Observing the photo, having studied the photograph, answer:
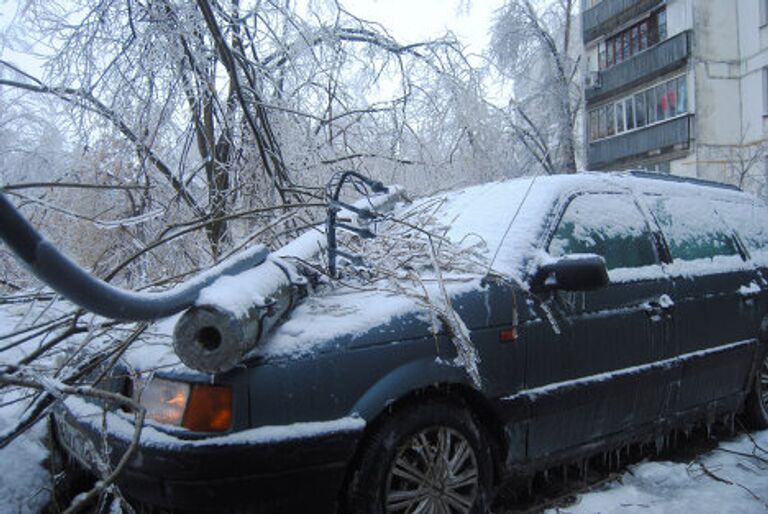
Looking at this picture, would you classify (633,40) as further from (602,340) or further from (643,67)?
(602,340)

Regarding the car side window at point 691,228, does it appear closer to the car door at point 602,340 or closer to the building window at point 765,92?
the car door at point 602,340

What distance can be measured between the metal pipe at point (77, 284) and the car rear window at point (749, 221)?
12.6 feet

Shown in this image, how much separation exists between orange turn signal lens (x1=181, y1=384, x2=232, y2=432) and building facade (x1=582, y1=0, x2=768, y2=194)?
19.6 m

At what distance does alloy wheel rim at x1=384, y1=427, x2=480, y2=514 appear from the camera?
2.32 meters

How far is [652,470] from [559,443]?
0.89 m

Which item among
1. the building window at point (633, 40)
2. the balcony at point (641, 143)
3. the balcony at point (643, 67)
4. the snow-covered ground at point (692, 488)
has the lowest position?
the snow-covered ground at point (692, 488)

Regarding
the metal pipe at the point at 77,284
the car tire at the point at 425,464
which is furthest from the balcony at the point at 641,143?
the metal pipe at the point at 77,284

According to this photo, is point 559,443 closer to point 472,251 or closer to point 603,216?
point 472,251

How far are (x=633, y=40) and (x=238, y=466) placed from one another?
2603 centimetres

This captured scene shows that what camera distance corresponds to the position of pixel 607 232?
130 inches

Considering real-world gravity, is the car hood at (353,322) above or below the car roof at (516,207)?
below

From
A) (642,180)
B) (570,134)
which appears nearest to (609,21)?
(570,134)

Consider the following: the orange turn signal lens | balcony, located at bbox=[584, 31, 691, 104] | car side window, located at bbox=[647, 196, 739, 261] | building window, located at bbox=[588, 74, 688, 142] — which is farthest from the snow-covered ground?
balcony, located at bbox=[584, 31, 691, 104]

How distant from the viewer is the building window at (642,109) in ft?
69.7
